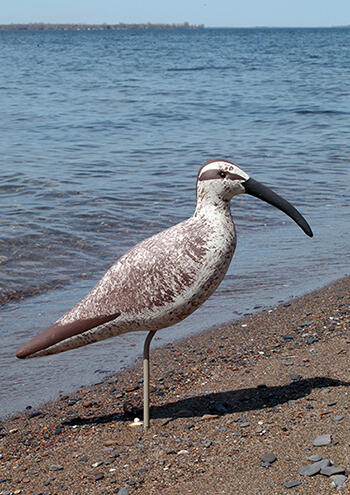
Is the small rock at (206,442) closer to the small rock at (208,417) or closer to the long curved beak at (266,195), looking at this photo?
the small rock at (208,417)

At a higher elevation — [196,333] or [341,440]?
[341,440]

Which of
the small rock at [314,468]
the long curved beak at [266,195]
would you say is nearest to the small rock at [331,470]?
the small rock at [314,468]

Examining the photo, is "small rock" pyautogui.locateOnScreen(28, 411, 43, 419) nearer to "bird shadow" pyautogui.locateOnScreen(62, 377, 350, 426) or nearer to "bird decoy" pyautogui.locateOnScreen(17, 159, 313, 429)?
"bird shadow" pyautogui.locateOnScreen(62, 377, 350, 426)

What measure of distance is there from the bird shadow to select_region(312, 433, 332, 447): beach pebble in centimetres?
63

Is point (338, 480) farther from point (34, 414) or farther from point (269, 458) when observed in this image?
point (34, 414)

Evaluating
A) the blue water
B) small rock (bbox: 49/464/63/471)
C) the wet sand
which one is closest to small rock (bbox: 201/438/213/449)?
the wet sand

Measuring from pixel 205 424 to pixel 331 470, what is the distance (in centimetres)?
109

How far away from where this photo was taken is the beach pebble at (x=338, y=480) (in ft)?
10.7

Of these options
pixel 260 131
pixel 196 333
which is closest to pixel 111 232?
pixel 196 333

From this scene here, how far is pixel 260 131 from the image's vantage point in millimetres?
18656

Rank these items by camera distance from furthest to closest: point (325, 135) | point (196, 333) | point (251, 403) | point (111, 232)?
1. point (325, 135)
2. point (111, 232)
3. point (196, 333)
4. point (251, 403)

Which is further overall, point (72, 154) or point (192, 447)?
point (72, 154)

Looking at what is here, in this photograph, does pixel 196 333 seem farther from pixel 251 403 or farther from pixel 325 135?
pixel 325 135

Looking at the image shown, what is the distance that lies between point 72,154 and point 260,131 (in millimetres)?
6091
